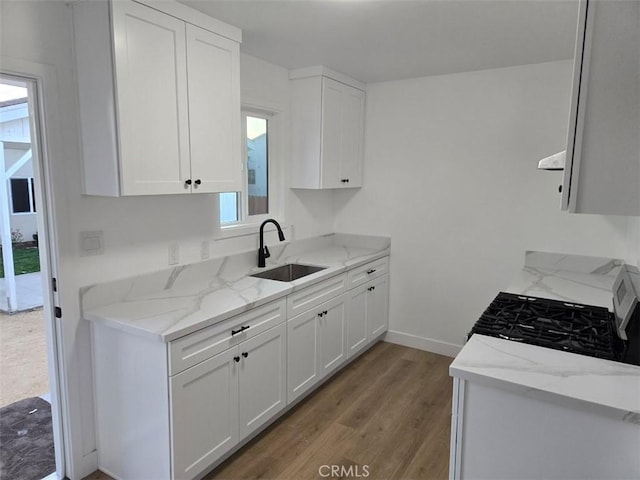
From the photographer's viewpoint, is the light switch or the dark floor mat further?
the dark floor mat

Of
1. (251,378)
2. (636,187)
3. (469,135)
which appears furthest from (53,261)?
(469,135)

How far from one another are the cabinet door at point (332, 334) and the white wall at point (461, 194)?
3.02ft

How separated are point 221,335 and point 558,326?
5.19ft

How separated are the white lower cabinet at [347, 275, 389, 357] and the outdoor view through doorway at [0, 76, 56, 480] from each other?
6.96 feet

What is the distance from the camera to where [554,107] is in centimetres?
314

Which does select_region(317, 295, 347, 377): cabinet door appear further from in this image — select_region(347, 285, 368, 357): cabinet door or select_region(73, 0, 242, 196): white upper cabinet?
select_region(73, 0, 242, 196): white upper cabinet

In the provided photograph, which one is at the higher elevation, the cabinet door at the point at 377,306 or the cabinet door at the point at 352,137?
the cabinet door at the point at 352,137

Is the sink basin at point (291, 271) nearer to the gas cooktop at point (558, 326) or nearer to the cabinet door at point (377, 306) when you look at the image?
the cabinet door at point (377, 306)

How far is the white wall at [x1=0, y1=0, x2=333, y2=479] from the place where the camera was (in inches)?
74.2

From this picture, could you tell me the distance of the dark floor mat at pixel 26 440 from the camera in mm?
2240

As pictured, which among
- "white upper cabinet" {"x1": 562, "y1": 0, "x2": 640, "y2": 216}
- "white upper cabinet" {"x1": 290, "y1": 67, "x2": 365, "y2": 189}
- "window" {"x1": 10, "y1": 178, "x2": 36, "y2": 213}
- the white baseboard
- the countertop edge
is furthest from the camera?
"window" {"x1": 10, "y1": 178, "x2": 36, "y2": 213}

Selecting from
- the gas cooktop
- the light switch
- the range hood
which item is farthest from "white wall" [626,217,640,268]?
the light switch

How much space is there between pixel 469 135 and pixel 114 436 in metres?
Answer: 3.24

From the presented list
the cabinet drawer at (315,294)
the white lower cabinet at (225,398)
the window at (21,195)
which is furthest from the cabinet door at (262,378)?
the window at (21,195)
